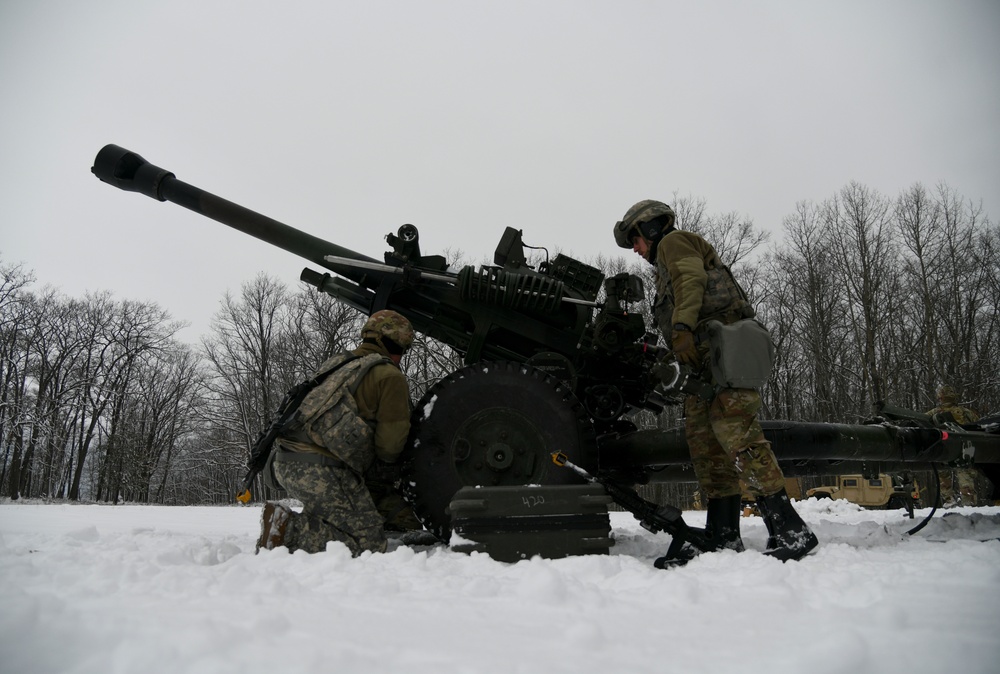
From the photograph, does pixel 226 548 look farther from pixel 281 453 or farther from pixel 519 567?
pixel 519 567

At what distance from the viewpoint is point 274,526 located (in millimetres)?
3312

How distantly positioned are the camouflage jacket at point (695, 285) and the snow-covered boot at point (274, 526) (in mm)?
2322

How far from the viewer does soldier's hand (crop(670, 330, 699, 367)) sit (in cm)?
340

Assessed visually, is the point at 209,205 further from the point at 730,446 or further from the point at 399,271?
the point at 730,446

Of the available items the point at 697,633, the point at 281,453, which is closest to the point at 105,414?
the point at 281,453

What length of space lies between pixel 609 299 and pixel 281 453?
2.28m

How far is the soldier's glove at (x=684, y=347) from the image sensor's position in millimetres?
3398

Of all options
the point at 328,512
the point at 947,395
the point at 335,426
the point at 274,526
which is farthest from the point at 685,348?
the point at 947,395

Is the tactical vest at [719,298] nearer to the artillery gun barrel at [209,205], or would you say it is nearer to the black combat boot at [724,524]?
the black combat boot at [724,524]

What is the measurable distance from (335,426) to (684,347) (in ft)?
6.51

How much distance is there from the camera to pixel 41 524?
462 cm

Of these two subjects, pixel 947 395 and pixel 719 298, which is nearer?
pixel 719 298

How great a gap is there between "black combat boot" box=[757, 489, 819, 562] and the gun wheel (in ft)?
3.33

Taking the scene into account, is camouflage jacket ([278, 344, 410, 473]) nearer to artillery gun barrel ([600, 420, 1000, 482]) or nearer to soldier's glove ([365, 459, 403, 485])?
soldier's glove ([365, 459, 403, 485])
